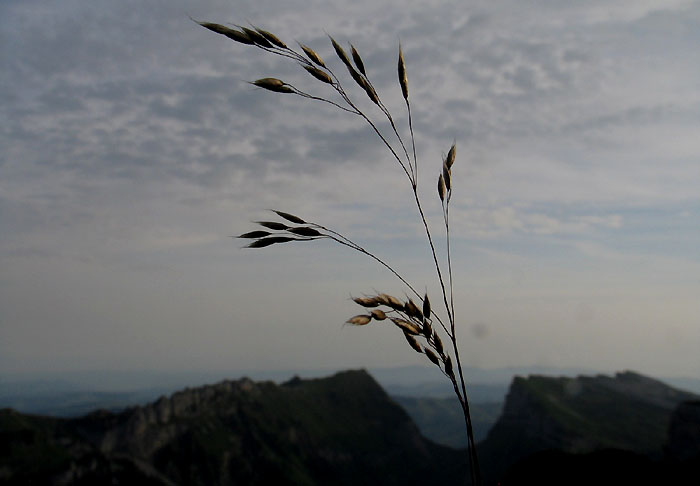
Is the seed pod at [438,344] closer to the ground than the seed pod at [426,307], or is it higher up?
closer to the ground

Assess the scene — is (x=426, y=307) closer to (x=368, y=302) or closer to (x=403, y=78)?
(x=368, y=302)

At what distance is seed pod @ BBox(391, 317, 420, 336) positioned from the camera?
11.5 feet

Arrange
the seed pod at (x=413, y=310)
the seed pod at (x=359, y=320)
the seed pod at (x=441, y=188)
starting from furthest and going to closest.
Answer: the seed pod at (x=441, y=188) → the seed pod at (x=413, y=310) → the seed pod at (x=359, y=320)

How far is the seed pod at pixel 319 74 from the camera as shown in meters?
3.51

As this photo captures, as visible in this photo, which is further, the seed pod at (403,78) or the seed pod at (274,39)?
the seed pod at (403,78)

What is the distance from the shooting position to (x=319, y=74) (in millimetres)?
3498

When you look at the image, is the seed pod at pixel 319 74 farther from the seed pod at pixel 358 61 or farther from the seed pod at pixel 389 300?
the seed pod at pixel 389 300

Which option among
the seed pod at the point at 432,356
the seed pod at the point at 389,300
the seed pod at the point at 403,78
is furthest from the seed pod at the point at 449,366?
the seed pod at the point at 403,78

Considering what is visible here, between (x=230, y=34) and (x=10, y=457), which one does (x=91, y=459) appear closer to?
(x=10, y=457)

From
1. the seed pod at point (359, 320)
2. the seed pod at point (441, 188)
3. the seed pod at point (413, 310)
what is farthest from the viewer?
the seed pod at point (441, 188)

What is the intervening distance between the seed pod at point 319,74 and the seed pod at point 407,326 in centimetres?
170

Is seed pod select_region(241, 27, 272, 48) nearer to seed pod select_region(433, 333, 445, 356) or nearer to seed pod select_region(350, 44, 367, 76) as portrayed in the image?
seed pod select_region(350, 44, 367, 76)

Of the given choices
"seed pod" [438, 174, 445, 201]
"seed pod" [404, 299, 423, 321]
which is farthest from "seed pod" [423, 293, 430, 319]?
"seed pod" [438, 174, 445, 201]

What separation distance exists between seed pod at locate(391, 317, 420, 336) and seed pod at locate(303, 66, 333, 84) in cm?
170
